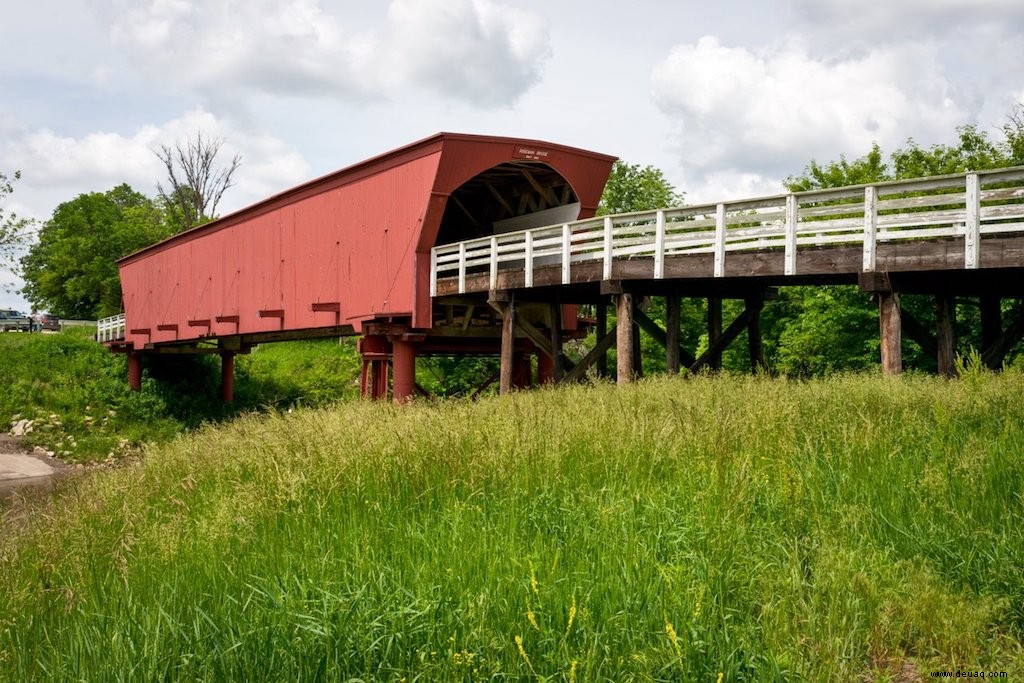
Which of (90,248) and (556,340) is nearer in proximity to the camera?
(556,340)

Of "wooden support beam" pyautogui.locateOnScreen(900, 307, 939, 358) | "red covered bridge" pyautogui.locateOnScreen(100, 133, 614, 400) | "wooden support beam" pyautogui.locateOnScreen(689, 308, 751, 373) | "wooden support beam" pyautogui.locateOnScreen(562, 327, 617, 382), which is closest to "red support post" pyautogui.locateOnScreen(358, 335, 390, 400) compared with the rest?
"red covered bridge" pyautogui.locateOnScreen(100, 133, 614, 400)

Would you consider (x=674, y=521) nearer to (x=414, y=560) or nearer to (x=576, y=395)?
(x=414, y=560)

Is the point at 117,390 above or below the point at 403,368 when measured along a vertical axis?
below

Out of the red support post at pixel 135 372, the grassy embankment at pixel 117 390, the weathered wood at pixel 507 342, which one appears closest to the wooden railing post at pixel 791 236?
the weathered wood at pixel 507 342

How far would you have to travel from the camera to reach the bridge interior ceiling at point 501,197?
19609 millimetres

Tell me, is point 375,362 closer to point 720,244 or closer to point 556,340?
point 556,340

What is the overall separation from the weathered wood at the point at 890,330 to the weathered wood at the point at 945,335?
0.56 meters

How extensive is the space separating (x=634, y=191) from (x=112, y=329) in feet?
71.7

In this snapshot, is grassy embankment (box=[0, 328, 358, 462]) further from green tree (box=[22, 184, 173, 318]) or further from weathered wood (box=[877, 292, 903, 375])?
weathered wood (box=[877, 292, 903, 375])

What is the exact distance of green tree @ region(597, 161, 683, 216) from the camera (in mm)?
38562

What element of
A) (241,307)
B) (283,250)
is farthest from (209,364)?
(283,250)

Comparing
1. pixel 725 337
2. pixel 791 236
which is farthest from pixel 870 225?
pixel 725 337

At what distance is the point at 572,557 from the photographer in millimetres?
4625

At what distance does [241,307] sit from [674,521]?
21.7 meters
